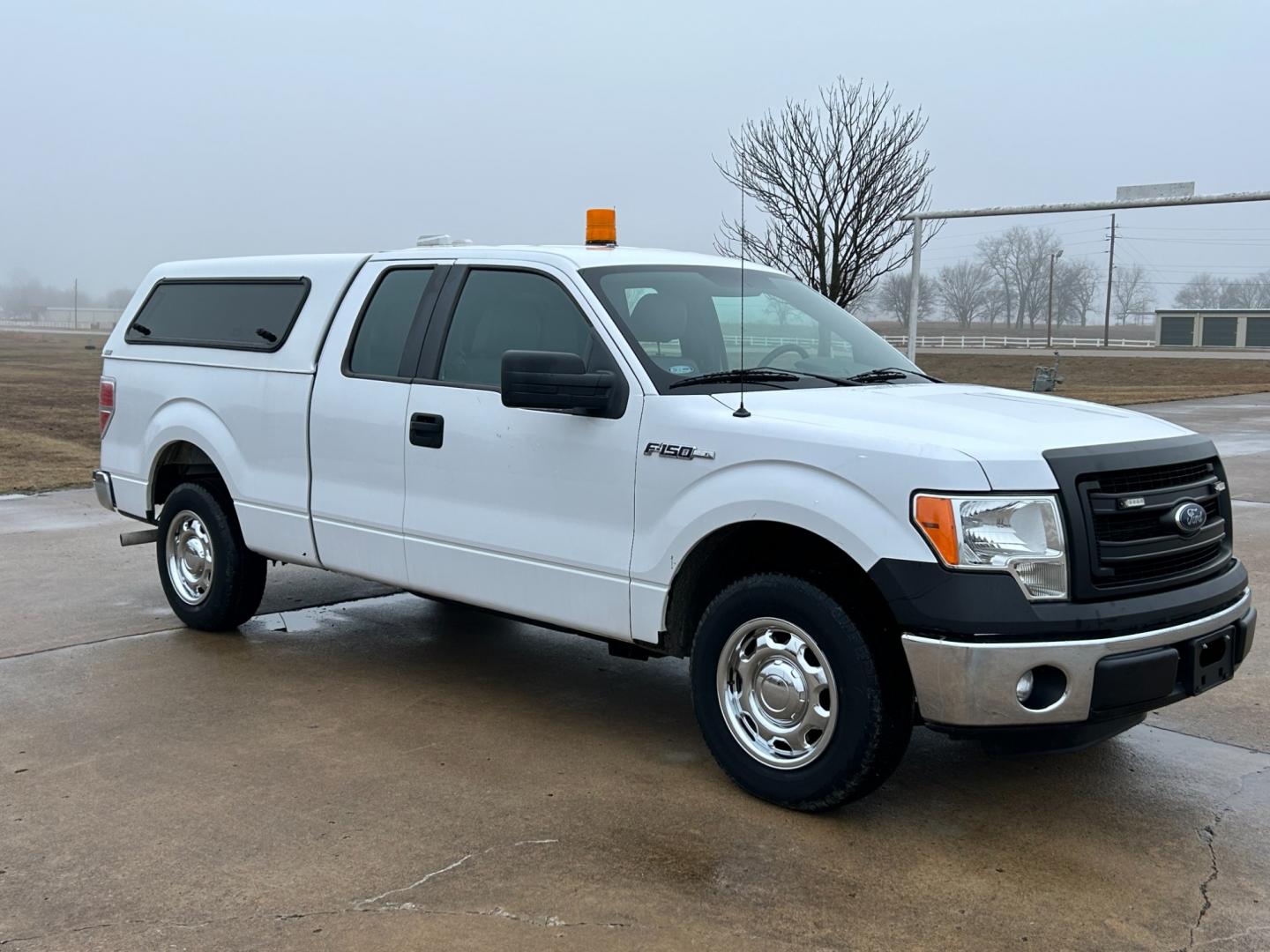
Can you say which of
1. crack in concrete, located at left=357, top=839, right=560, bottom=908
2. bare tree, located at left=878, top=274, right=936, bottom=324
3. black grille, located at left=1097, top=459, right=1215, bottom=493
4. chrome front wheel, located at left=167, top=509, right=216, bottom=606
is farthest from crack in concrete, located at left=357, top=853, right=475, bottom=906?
bare tree, located at left=878, top=274, right=936, bottom=324

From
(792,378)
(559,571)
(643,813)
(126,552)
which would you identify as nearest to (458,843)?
(643,813)

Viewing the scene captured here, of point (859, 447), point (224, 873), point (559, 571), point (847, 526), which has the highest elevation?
point (859, 447)

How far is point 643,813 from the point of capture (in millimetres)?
4211

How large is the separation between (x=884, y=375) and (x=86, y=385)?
25616 mm

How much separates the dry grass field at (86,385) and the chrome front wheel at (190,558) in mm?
5122

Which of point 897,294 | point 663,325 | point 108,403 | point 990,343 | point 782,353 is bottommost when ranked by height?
point 990,343

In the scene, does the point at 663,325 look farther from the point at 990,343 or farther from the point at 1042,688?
the point at 990,343

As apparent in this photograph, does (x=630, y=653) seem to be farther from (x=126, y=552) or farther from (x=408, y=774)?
(x=126, y=552)

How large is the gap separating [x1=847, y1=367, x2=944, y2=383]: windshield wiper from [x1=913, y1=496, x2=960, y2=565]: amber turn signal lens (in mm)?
1266

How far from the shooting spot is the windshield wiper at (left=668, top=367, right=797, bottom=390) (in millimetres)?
4664

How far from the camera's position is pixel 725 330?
5102 millimetres

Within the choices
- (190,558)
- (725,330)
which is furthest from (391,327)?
(190,558)

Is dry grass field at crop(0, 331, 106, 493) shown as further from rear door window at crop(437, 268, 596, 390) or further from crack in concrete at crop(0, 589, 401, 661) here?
rear door window at crop(437, 268, 596, 390)

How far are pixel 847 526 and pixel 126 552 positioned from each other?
6.13m
